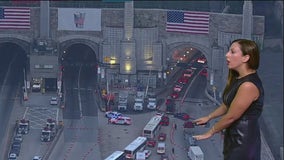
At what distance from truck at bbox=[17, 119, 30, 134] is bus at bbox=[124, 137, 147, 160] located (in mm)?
6991

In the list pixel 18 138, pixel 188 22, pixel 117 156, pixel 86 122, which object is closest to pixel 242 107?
pixel 117 156

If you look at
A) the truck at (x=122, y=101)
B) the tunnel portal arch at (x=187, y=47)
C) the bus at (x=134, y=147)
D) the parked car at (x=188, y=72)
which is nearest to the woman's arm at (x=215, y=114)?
the bus at (x=134, y=147)

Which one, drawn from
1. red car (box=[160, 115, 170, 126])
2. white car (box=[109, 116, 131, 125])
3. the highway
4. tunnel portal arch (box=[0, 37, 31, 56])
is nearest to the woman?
the highway

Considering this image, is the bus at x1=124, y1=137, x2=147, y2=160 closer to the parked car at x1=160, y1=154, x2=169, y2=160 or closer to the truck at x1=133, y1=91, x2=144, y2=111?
the parked car at x1=160, y1=154, x2=169, y2=160

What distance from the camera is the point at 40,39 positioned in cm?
5591

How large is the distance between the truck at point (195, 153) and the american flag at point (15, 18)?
65.5 feet

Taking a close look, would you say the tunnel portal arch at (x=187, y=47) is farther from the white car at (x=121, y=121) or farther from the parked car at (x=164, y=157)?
the parked car at (x=164, y=157)

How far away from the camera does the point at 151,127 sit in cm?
4562

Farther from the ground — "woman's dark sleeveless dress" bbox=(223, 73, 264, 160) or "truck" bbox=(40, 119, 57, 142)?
"woman's dark sleeveless dress" bbox=(223, 73, 264, 160)

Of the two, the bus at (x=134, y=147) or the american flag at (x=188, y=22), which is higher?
the american flag at (x=188, y=22)

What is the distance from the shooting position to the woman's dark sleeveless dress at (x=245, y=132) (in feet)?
20.6

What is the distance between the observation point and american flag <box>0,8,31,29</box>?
55.5 m

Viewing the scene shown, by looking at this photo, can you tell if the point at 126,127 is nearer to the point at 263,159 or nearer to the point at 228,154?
the point at 263,159

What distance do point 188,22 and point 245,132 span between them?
4938 centimetres
